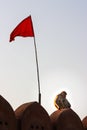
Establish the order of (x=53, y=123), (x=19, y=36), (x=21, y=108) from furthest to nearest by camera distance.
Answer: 1. (x=19, y=36)
2. (x=53, y=123)
3. (x=21, y=108)

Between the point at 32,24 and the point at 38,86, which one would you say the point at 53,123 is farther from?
the point at 32,24

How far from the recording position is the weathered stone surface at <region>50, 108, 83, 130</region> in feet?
47.3

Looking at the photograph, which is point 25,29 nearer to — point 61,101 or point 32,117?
point 61,101

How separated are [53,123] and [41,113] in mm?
910

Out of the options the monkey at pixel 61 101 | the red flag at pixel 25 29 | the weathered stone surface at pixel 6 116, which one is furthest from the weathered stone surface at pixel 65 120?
the red flag at pixel 25 29

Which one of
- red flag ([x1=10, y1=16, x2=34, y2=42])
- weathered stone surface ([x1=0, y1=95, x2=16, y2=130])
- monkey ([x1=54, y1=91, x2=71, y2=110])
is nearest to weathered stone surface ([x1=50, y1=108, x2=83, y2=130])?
monkey ([x1=54, y1=91, x2=71, y2=110])

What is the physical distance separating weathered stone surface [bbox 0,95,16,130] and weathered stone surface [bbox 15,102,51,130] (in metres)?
0.39

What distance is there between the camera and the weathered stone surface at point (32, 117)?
1306 centimetres

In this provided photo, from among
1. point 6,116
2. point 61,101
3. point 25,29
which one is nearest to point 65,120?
point 61,101

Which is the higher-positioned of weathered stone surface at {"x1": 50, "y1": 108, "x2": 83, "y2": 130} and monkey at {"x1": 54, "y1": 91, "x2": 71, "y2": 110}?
monkey at {"x1": 54, "y1": 91, "x2": 71, "y2": 110}

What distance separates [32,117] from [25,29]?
13.1 feet

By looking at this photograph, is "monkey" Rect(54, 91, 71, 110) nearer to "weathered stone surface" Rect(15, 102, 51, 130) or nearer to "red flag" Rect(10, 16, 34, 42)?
"weathered stone surface" Rect(15, 102, 51, 130)

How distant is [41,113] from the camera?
13773mm

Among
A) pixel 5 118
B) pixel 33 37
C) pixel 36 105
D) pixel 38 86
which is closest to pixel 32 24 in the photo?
pixel 33 37
